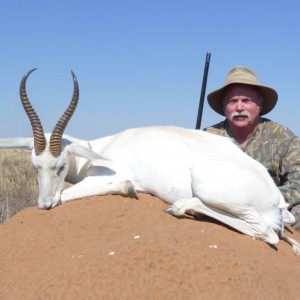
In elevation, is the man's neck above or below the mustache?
below

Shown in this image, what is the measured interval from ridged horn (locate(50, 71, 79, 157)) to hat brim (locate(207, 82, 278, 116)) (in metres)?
2.39

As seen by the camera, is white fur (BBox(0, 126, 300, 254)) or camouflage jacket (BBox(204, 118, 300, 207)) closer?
white fur (BBox(0, 126, 300, 254))

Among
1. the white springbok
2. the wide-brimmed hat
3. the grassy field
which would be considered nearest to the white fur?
the white springbok

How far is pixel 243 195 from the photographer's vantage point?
5215mm

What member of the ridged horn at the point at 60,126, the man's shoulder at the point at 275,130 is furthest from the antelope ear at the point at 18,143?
the man's shoulder at the point at 275,130

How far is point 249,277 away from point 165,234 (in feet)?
2.47

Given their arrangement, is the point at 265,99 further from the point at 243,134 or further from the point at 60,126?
the point at 60,126

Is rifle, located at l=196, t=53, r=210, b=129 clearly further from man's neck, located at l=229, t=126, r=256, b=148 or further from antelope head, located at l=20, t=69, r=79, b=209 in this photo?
antelope head, located at l=20, t=69, r=79, b=209

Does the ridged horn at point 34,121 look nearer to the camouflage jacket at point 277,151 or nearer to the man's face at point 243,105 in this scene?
the man's face at point 243,105

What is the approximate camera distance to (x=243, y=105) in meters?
7.41

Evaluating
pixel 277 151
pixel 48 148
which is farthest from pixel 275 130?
pixel 48 148

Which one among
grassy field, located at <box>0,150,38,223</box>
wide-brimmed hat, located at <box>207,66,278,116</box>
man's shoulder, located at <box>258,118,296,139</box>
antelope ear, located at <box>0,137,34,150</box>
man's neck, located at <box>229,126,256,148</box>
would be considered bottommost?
grassy field, located at <box>0,150,38,223</box>

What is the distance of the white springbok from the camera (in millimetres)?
5211

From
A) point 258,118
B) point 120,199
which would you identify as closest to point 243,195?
point 120,199
